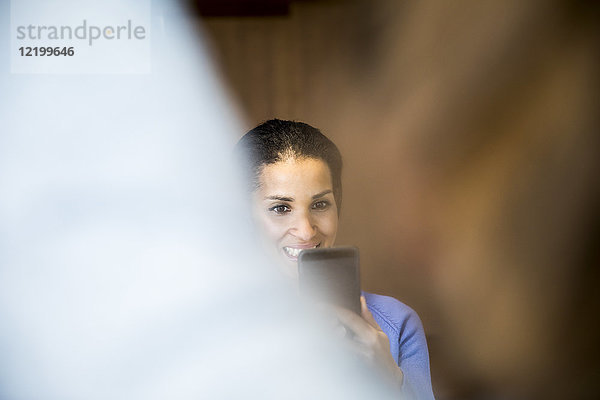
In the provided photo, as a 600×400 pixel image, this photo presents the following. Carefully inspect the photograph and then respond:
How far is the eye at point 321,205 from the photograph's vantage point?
602 millimetres

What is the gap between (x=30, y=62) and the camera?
0.64 meters

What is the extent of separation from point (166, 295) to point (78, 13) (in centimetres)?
42

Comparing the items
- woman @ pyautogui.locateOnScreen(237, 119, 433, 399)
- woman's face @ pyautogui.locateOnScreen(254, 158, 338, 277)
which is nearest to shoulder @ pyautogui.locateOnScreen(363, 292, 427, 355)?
woman @ pyautogui.locateOnScreen(237, 119, 433, 399)

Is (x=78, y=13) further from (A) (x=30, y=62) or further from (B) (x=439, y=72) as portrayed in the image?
(B) (x=439, y=72)

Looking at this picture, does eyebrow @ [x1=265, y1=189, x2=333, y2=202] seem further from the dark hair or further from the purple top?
the purple top

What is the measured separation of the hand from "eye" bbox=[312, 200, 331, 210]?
0.13m

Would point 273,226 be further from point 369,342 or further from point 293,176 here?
point 369,342

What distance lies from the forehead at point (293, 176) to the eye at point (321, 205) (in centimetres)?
2

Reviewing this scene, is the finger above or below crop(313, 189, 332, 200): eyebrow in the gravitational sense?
below

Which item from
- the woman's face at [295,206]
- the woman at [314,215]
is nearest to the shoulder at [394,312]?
the woman at [314,215]

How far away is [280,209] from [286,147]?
0.08m

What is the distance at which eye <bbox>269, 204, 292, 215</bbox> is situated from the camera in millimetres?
596

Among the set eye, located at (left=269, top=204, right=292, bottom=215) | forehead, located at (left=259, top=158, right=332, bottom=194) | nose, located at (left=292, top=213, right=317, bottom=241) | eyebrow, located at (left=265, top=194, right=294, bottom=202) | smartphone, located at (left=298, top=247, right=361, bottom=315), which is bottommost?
smartphone, located at (left=298, top=247, right=361, bottom=315)

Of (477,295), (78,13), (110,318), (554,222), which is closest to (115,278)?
(110,318)
